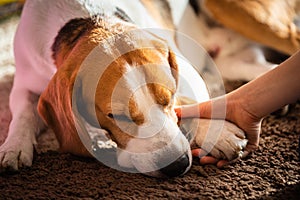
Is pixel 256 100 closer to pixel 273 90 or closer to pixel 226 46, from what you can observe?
pixel 273 90

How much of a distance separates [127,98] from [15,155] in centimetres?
53

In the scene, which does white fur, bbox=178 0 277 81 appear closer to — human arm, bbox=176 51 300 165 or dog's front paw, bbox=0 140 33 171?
human arm, bbox=176 51 300 165

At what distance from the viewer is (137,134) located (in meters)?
1.88

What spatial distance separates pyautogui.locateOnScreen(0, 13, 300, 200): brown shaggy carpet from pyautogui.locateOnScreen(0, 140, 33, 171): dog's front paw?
0.03m

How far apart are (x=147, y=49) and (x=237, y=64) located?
1044mm

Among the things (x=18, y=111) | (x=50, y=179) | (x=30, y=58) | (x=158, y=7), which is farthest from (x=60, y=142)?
(x=158, y=7)

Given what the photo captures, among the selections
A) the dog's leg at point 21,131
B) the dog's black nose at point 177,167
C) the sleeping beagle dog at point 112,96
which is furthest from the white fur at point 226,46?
the dog's black nose at point 177,167

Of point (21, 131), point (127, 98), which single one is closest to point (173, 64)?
point (127, 98)

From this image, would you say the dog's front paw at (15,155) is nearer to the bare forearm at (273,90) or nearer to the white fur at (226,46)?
the bare forearm at (273,90)

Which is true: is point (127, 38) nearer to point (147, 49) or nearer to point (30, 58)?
point (147, 49)

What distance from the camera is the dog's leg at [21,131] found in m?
2.05

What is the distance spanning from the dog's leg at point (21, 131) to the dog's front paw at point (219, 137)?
2.13 ft

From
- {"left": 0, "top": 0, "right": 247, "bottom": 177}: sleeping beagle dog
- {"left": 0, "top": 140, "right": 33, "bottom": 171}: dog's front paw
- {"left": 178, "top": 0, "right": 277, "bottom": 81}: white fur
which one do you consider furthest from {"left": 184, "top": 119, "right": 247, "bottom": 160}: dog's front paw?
{"left": 178, "top": 0, "right": 277, "bottom": 81}: white fur

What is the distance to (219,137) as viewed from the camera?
6.65 feet
